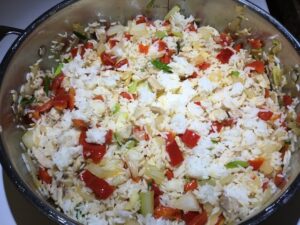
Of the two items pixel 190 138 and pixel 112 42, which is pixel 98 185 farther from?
pixel 112 42

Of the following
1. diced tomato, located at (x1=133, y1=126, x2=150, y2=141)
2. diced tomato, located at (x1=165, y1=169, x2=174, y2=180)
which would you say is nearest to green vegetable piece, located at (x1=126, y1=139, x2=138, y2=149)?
diced tomato, located at (x1=133, y1=126, x2=150, y2=141)

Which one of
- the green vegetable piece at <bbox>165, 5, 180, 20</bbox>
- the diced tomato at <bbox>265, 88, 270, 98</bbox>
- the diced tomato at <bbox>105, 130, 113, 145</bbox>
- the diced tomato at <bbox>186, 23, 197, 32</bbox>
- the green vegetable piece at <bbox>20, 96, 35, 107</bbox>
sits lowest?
the diced tomato at <bbox>105, 130, 113, 145</bbox>

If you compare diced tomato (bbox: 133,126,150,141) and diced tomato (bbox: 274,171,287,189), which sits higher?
diced tomato (bbox: 133,126,150,141)

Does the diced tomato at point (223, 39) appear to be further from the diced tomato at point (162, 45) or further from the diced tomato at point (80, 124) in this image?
the diced tomato at point (80, 124)

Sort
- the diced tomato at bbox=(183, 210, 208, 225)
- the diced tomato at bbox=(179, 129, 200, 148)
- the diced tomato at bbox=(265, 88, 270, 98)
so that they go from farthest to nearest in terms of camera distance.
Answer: the diced tomato at bbox=(265, 88, 270, 98) < the diced tomato at bbox=(179, 129, 200, 148) < the diced tomato at bbox=(183, 210, 208, 225)

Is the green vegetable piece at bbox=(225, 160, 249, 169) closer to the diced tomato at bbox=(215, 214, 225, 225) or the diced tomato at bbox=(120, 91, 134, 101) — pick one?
the diced tomato at bbox=(215, 214, 225, 225)

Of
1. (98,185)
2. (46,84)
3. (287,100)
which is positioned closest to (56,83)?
(46,84)

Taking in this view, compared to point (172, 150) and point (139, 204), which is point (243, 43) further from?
point (139, 204)
